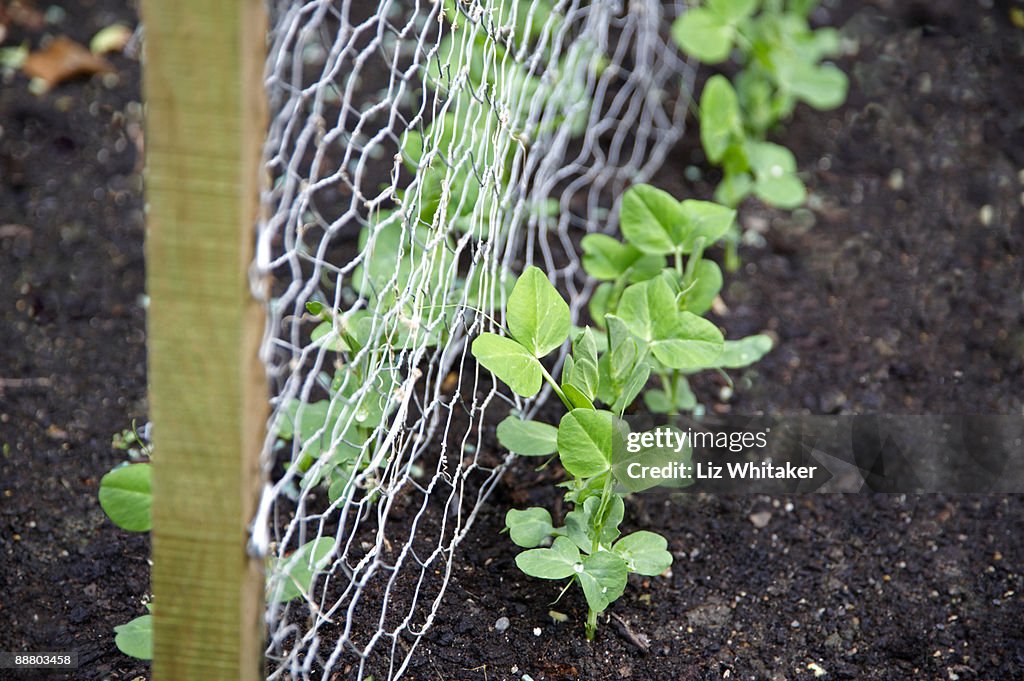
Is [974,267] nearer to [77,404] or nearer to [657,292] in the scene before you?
[657,292]

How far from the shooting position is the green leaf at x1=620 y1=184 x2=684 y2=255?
1584mm

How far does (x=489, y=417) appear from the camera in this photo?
1.73m

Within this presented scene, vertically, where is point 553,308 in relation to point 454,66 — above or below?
below

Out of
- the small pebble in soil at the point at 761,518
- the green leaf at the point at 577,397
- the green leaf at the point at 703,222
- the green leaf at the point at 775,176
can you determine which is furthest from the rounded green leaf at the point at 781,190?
the green leaf at the point at 577,397

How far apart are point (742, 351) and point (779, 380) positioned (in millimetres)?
344

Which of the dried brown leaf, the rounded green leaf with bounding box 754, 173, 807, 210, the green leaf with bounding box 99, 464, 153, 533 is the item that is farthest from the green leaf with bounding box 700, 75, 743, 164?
the dried brown leaf

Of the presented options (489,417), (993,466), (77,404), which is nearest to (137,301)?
(77,404)

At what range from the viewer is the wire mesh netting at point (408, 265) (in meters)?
1.21

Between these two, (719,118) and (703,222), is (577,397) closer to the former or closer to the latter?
(703,222)

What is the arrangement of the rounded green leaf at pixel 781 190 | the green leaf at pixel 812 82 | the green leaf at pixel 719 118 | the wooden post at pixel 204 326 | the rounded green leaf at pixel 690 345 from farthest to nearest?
the green leaf at pixel 812 82
the rounded green leaf at pixel 781 190
the green leaf at pixel 719 118
the rounded green leaf at pixel 690 345
the wooden post at pixel 204 326

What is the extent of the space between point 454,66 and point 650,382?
676 mm

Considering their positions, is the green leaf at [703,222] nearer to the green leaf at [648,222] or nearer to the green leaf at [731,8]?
the green leaf at [648,222]

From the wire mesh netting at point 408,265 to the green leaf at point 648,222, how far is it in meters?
0.20

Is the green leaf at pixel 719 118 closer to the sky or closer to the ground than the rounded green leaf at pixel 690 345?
closer to the sky
